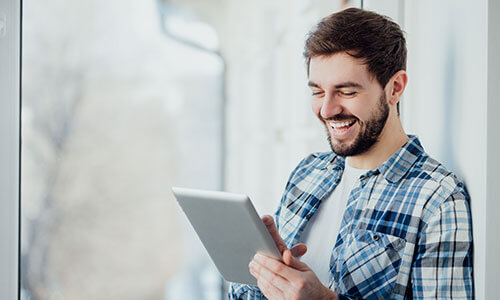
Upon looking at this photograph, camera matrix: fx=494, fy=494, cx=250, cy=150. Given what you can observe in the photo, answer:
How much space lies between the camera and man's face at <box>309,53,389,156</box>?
90 centimetres

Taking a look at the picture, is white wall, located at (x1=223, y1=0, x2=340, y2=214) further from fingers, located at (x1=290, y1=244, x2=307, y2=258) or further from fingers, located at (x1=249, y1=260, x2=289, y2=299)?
fingers, located at (x1=249, y1=260, x2=289, y2=299)

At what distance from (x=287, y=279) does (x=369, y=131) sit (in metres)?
0.31

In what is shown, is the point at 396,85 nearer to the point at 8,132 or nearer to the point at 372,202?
the point at 372,202

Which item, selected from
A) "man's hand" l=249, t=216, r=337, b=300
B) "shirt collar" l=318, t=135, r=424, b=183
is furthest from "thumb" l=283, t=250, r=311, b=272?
"shirt collar" l=318, t=135, r=424, b=183

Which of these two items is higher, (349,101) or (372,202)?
(349,101)

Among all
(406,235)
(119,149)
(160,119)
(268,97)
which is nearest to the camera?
(406,235)

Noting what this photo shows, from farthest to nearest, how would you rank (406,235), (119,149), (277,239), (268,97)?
1. (119,149)
2. (268,97)
3. (277,239)
4. (406,235)

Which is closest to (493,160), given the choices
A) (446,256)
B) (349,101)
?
(446,256)

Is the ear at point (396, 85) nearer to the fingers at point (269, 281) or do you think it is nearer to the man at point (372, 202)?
the man at point (372, 202)

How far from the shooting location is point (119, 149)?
2.82 m

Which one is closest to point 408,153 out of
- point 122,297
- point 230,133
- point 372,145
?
point 372,145

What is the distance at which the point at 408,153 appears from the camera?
916 mm

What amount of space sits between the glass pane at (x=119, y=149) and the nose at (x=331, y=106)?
3.80 ft

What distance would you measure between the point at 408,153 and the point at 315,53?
26 cm
